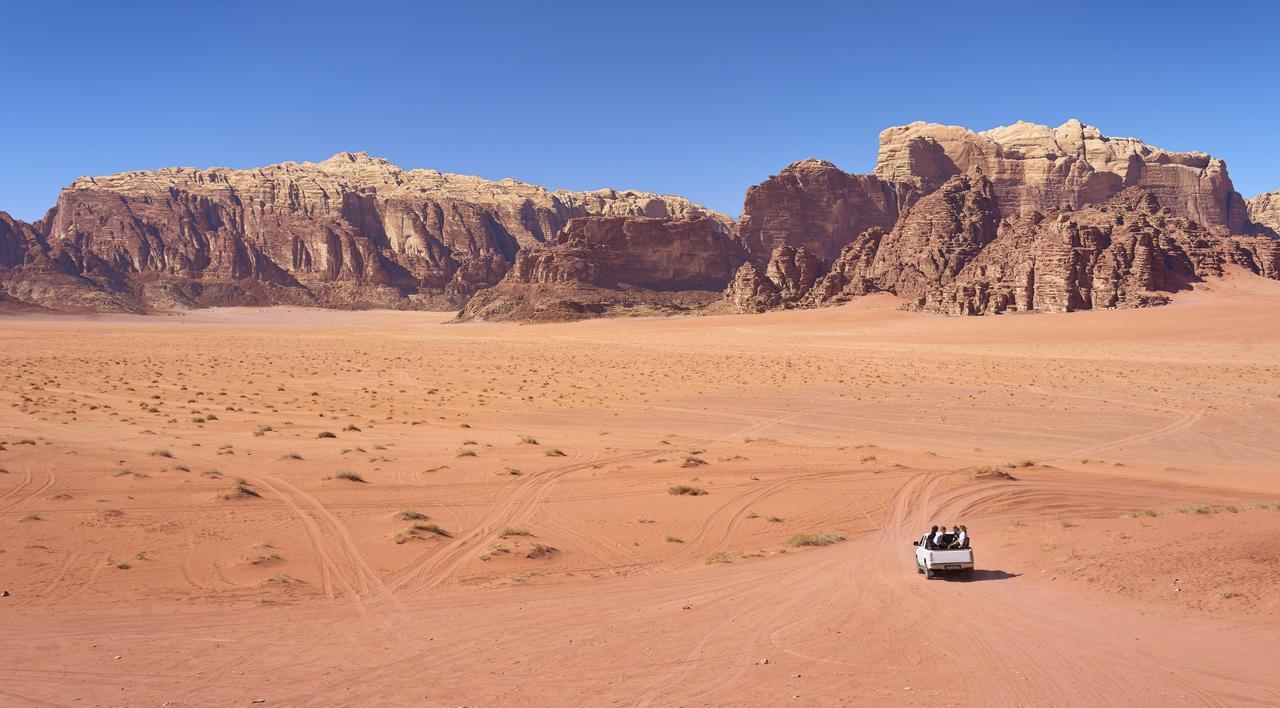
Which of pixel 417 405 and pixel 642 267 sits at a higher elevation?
pixel 642 267

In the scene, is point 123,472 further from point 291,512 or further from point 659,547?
point 659,547

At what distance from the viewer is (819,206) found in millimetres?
157125

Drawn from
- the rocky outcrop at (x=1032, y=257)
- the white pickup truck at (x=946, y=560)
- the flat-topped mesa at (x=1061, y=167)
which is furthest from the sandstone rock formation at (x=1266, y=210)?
the white pickup truck at (x=946, y=560)

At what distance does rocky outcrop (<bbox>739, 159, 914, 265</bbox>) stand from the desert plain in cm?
12787

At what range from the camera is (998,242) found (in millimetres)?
101250

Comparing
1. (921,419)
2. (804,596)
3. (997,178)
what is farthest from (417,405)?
(997,178)

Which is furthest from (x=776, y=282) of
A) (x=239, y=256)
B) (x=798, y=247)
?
(x=239, y=256)

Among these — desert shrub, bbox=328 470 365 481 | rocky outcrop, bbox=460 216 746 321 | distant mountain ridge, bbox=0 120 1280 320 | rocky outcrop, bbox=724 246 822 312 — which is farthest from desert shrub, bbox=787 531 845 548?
rocky outcrop, bbox=460 216 746 321

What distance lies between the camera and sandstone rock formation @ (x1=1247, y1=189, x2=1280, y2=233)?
164125mm

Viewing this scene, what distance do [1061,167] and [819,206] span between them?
1614 inches

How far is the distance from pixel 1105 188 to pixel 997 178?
56.7 ft

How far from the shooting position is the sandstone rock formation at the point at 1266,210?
164m

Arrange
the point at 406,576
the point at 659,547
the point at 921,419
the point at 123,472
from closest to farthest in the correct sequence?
the point at 406,576 < the point at 659,547 < the point at 123,472 < the point at 921,419

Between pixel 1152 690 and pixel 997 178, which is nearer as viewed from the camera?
pixel 1152 690
